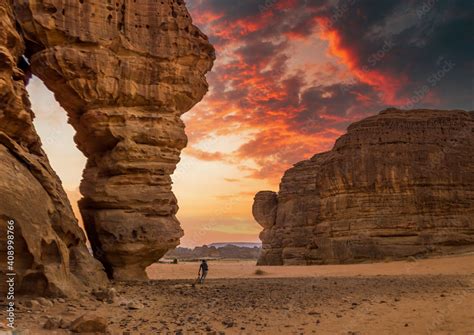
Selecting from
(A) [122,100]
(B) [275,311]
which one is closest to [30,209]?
(B) [275,311]

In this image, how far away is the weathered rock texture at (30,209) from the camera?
39.2 feet

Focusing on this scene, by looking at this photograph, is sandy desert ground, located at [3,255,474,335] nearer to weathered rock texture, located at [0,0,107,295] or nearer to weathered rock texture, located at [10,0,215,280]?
weathered rock texture, located at [0,0,107,295]

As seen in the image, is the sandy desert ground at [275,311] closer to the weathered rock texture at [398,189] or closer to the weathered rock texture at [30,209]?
the weathered rock texture at [30,209]

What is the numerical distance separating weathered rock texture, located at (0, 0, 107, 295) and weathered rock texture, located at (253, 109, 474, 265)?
108 ft

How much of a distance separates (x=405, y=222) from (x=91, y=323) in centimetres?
3919

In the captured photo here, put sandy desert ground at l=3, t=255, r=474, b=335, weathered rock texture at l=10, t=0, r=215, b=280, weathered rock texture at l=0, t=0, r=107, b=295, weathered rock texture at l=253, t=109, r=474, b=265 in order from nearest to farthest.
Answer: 1. sandy desert ground at l=3, t=255, r=474, b=335
2. weathered rock texture at l=0, t=0, r=107, b=295
3. weathered rock texture at l=10, t=0, r=215, b=280
4. weathered rock texture at l=253, t=109, r=474, b=265

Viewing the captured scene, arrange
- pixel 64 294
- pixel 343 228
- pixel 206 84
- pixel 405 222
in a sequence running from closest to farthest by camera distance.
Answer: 1. pixel 64 294
2. pixel 206 84
3. pixel 405 222
4. pixel 343 228

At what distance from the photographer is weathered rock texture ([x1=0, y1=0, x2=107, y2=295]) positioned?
12.0 m

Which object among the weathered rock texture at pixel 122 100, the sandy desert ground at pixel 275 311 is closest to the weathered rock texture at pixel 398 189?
the sandy desert ground at pixel 275 311

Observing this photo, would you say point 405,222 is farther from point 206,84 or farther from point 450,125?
point 206,84

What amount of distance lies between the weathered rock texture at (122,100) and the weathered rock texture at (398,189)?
28.4 m

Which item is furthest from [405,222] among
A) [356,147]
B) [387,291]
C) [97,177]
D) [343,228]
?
[97,177]

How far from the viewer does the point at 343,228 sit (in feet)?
148

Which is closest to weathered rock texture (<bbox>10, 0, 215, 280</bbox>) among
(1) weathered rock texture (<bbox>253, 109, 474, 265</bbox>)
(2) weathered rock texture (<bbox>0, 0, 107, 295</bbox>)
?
(2) weathered rock texture (<bbox>0, 0, 107, 295</bbox>)
